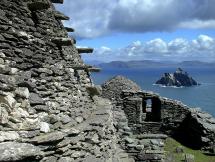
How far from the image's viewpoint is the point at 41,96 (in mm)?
10961

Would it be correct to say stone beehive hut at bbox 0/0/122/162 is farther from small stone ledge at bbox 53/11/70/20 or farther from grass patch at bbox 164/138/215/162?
grass patch at bbox 164/138/215/162

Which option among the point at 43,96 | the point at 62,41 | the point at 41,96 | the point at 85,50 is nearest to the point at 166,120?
the point at 85,50

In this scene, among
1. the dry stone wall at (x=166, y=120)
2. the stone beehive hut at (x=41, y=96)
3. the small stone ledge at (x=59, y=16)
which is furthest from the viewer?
the dry stone wall at (x=166, y=120)

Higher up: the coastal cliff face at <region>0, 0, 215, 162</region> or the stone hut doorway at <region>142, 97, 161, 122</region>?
the coastal cliff face at <region>0, 0, 215, 162</region>

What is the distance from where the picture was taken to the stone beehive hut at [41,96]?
9.25 m

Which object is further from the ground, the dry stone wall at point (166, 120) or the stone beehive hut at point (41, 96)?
the stone beehive hut at point (41, 96)

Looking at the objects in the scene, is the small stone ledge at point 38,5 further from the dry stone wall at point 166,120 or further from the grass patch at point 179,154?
the dry stone wall at point 166,120

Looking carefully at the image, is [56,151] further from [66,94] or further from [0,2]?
[0,2]

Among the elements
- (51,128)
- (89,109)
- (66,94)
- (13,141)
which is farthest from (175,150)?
(13,141)

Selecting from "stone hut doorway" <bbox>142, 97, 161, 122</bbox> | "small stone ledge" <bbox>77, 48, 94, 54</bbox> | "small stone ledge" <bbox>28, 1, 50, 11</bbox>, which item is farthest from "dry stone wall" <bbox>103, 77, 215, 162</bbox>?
"small stone ledge" <bbox>28, 1, 50, 11</bbox>

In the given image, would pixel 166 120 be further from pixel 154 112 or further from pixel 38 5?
pixel 38 5

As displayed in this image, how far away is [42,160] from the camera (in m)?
9.16

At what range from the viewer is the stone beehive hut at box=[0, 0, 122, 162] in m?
9.25

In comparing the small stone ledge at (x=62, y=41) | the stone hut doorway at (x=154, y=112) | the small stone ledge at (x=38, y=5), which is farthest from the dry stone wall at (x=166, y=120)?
the small stone ledge at (x=38, y=5)
